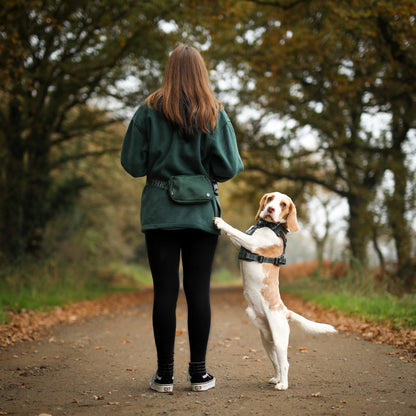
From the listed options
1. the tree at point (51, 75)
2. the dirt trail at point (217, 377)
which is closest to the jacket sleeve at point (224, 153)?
the dirt trail at point (217, 377)

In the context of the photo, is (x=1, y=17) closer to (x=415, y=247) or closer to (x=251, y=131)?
(x=251, y=131)

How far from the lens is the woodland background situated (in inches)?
371

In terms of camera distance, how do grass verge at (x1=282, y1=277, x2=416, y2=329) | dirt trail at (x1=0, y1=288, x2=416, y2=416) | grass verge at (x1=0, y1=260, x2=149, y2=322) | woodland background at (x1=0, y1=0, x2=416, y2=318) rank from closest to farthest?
dirt trail at (x1=0, y1=288, x2=416, y2=416), grass verge at (x1=282, y1=277, x2=416, y2=329), grass verge at (x1=0, y1=260, x2=149, y2=322), woodland background at (x1=0, y1=0, x2=416, y2=318)

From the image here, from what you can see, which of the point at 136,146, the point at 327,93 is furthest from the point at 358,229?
the point at 136,146

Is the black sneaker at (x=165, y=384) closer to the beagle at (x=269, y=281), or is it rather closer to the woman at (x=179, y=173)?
the woman at (x=179, y=173)

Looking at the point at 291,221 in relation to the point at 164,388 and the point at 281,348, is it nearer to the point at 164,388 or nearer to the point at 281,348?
the point at 281,348

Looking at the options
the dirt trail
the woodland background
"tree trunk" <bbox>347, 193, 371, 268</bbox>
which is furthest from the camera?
"tree trunk" <bbox>347, 193, 371, 268</bbox>

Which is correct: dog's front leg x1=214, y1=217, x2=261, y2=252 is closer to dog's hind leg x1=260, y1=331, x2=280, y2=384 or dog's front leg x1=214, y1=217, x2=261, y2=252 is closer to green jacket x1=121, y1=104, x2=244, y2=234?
green jacket x1=121, y1=104, x2=244, y2=234

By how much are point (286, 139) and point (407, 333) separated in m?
8.52

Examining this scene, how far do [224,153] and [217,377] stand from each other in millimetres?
1880

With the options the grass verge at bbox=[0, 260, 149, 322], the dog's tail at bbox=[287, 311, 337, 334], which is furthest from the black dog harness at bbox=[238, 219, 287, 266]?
the grass verge at bbox=[0, 260, 149, 322]

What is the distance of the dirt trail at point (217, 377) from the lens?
293 centimetres

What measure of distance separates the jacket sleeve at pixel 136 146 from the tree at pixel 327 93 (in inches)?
271

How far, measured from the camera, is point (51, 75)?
11.0 metres
